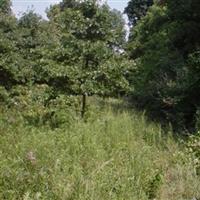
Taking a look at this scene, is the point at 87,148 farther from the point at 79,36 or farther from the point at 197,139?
the point at 79,36

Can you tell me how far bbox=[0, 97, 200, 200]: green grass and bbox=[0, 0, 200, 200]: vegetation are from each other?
0.7 inches

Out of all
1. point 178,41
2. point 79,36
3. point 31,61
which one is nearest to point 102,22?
point 79,36

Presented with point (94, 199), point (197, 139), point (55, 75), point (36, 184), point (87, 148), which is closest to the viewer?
point (94, 199)

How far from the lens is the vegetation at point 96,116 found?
5.95 meters

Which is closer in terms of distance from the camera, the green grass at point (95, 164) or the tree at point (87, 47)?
the green grass at point (95, 164)

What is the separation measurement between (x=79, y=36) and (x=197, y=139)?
4.10m

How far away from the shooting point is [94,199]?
5266 millimetres

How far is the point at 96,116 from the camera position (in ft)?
38.2

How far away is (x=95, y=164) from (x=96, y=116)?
490cm

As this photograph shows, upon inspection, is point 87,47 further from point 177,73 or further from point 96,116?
point 177,73

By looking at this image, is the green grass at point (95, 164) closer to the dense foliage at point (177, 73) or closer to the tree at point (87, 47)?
the tree at point (87, 47)

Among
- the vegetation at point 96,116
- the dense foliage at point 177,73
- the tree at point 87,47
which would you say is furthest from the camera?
the dense foliage at point 177,73

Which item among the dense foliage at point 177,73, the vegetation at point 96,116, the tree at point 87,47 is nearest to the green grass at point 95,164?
the vegetation at point 96,116

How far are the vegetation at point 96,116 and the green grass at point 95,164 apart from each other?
2 centimetres
